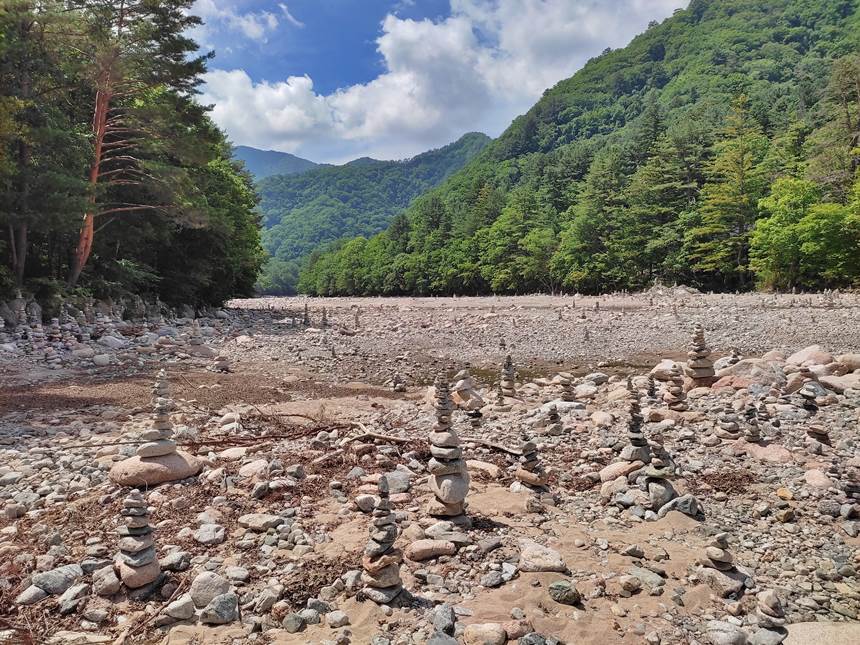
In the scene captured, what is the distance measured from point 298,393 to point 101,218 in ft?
65.0

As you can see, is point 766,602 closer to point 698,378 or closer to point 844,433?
point 844,433

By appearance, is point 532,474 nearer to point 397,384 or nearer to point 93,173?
point 397,384

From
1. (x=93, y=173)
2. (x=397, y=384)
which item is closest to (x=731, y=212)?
(x=397, y=384)

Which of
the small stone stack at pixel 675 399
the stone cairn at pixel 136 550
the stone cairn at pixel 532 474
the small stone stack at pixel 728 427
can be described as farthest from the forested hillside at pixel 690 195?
the stone cairn at pixel 136 550

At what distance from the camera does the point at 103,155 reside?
2450 centimetres

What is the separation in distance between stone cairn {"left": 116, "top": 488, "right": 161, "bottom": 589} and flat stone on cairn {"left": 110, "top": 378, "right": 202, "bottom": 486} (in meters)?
2.03

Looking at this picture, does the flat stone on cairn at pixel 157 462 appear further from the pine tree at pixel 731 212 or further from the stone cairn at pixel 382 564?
the pine tree at pixel 731 212

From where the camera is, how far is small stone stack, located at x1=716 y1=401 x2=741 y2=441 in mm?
7293

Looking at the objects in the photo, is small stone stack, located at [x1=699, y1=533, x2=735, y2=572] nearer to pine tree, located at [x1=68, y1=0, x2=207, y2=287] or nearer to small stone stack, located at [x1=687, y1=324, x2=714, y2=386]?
small stone stack, located at [x1=687, y1=324, x2=714, y2=386]

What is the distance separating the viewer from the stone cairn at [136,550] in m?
3.89

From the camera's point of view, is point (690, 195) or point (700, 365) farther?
point (690, 195)

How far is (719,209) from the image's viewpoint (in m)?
43.2

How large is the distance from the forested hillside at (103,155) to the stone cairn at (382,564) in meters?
20.2

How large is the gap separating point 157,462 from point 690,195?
2173 inches
